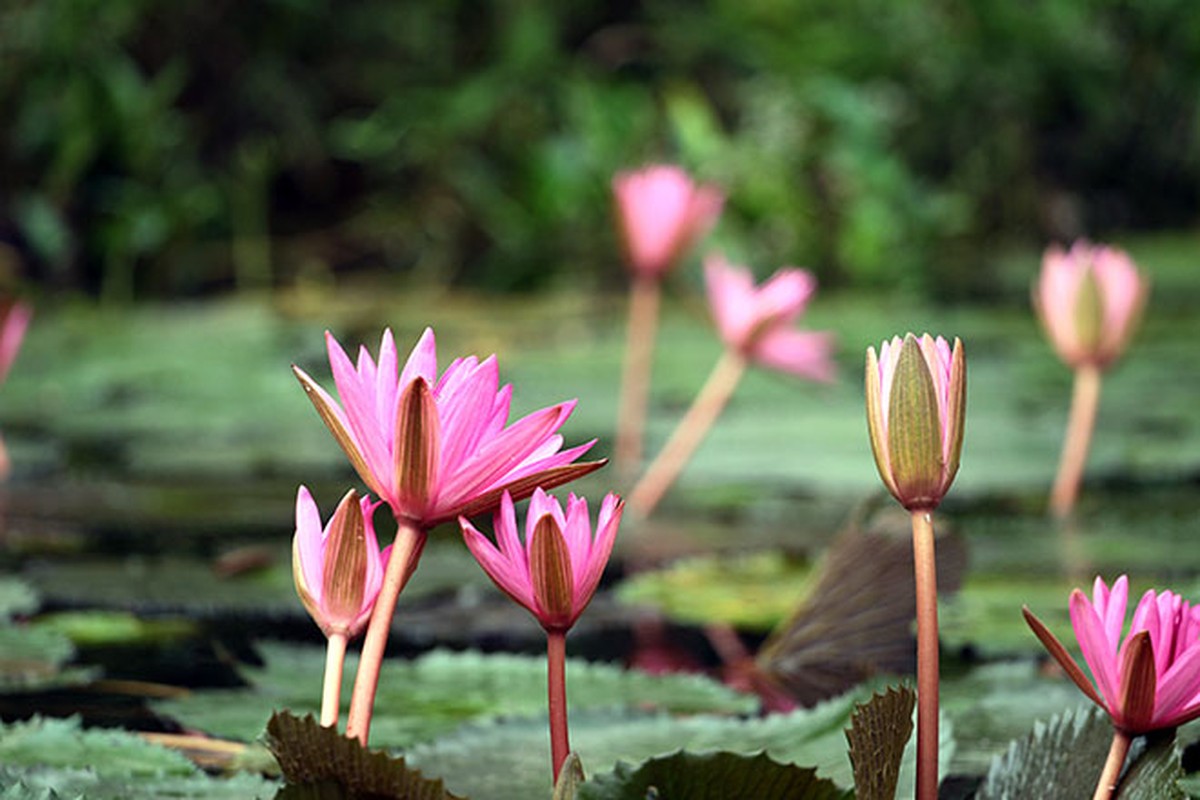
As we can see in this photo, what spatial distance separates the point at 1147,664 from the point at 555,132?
485 centimetres

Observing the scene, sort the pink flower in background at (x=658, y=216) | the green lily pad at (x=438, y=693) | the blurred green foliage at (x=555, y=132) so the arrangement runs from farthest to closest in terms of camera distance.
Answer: the blurred green foliage at (x=555, y=132)
the pink flower in background at (x=658, y=216)
the green lily pad at (x=438, y=693)

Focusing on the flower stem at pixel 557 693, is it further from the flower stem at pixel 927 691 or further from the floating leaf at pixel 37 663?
the floating leaf at pixel 37 663

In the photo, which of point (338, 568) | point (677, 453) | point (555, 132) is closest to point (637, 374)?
point (677, 453)

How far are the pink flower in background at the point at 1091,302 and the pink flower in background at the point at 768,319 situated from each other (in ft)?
0.71

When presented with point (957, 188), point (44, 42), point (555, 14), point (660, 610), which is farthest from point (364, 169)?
point (660, 610)

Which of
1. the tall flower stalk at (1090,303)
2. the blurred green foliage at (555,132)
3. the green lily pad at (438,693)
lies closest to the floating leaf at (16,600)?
the green lily pad at (438,693)

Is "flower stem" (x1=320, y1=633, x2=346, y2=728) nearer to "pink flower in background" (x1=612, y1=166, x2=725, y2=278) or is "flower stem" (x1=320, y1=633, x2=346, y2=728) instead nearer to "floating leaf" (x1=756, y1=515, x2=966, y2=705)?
"floating leaf" (x1=756, y1=515, x2=966, y2=705)

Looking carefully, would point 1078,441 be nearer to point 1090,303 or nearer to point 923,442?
point 1090,303

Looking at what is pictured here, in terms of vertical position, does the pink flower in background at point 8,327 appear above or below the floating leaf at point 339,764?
above

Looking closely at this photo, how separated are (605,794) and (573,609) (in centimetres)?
8

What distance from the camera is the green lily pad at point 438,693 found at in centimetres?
91

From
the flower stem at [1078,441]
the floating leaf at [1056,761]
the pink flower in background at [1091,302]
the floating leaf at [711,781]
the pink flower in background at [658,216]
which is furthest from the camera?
the pink flower in background at [658,216]

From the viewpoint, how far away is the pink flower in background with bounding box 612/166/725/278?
176 centimetres

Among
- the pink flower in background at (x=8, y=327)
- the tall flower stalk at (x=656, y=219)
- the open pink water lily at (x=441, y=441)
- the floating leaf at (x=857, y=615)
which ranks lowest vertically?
the floating leaf at (x=857, y=615)
